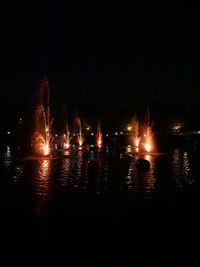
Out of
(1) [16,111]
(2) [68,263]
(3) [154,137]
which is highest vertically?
(1) [16,111]

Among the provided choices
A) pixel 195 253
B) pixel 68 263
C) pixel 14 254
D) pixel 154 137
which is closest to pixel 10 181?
pixel 14 254

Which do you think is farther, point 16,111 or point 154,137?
point 16,111

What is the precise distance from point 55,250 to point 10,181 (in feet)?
37.7

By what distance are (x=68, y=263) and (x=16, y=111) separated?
77.9 meters

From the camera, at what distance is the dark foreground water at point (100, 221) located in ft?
26.6

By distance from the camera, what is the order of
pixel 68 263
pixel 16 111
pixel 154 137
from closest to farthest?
pixel 68 263 < pixel 154 137 < pixel 16 111

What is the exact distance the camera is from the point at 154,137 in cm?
7600

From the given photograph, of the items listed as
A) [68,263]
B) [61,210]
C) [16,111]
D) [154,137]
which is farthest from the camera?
[16,111]

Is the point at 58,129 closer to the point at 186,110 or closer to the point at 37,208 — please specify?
the point at 186,110

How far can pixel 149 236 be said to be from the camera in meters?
9.45

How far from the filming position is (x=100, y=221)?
10.7m

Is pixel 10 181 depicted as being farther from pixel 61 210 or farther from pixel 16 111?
pixel 16 111

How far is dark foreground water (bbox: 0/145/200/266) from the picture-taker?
8.12 m

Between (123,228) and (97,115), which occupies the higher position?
(97,115)
